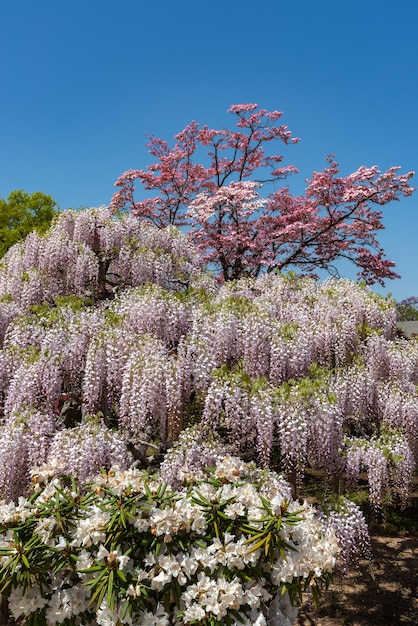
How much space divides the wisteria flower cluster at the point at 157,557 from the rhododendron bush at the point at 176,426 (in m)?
0.01

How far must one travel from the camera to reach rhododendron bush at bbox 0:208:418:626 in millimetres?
3801

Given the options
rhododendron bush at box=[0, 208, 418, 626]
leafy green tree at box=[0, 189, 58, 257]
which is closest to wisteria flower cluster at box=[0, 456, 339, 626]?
rhododendron bush at box=[0, 208, 418, 626]

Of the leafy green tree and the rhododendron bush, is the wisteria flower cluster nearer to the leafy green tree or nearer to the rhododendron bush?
the rhododendron bush

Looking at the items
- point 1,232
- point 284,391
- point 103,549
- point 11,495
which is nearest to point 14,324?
point 11,495

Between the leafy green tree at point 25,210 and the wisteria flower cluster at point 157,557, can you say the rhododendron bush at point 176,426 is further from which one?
the leafy green tree at point 25,210

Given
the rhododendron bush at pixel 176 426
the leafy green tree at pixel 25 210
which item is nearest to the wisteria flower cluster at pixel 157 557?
the rhododendron bush at pixel 176 426

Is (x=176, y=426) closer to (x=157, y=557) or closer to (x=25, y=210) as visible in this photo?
(x=157, y=557)

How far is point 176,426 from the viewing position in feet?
21.2

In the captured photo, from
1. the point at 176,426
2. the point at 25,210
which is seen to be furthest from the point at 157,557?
the point at 25,210

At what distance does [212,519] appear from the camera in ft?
13.0

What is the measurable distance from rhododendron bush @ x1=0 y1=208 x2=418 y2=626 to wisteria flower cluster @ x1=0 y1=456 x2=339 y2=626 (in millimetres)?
14

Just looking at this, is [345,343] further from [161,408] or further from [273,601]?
[273,601]

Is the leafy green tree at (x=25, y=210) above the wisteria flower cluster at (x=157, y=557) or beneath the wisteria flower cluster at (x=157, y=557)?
above

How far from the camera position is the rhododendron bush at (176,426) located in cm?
380
